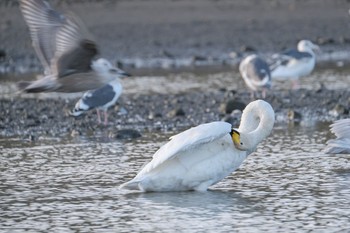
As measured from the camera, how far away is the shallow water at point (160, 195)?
7.41 metres

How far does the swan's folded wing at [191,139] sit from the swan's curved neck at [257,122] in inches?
14.3

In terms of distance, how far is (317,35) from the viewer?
970 inches

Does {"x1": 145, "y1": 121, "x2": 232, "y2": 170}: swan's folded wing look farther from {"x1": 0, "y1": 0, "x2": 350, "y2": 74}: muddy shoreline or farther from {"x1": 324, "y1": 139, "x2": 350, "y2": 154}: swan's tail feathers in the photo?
{"x1": 0, "y1": 0, "x2": 350, "y2": 74}: muddy shoreline

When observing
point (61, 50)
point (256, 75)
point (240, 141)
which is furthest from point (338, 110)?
point (240, 141)

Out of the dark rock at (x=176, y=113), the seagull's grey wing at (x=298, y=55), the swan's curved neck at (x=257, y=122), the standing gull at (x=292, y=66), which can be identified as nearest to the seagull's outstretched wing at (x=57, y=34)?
the swan's curved neck at (x=257, y=122)

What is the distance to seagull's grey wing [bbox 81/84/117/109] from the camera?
13.8 metres

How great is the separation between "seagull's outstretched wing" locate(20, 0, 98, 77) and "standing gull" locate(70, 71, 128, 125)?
8.45ft

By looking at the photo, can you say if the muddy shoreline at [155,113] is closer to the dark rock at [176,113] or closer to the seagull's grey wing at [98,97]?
the dark rock at [176,113]

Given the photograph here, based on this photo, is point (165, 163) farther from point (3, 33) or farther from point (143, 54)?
point (3, 33)

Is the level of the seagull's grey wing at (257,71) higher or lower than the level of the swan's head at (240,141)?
higher

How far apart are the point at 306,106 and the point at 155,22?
33.6 ft

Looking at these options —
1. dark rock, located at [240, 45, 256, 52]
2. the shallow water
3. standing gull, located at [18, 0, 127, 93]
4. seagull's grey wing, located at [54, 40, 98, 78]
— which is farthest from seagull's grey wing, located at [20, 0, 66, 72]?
dark rock, located at [240, 45, 256, 52]

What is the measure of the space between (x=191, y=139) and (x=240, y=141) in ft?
1.60

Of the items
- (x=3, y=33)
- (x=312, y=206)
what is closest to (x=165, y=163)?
(x=312, y=206)
